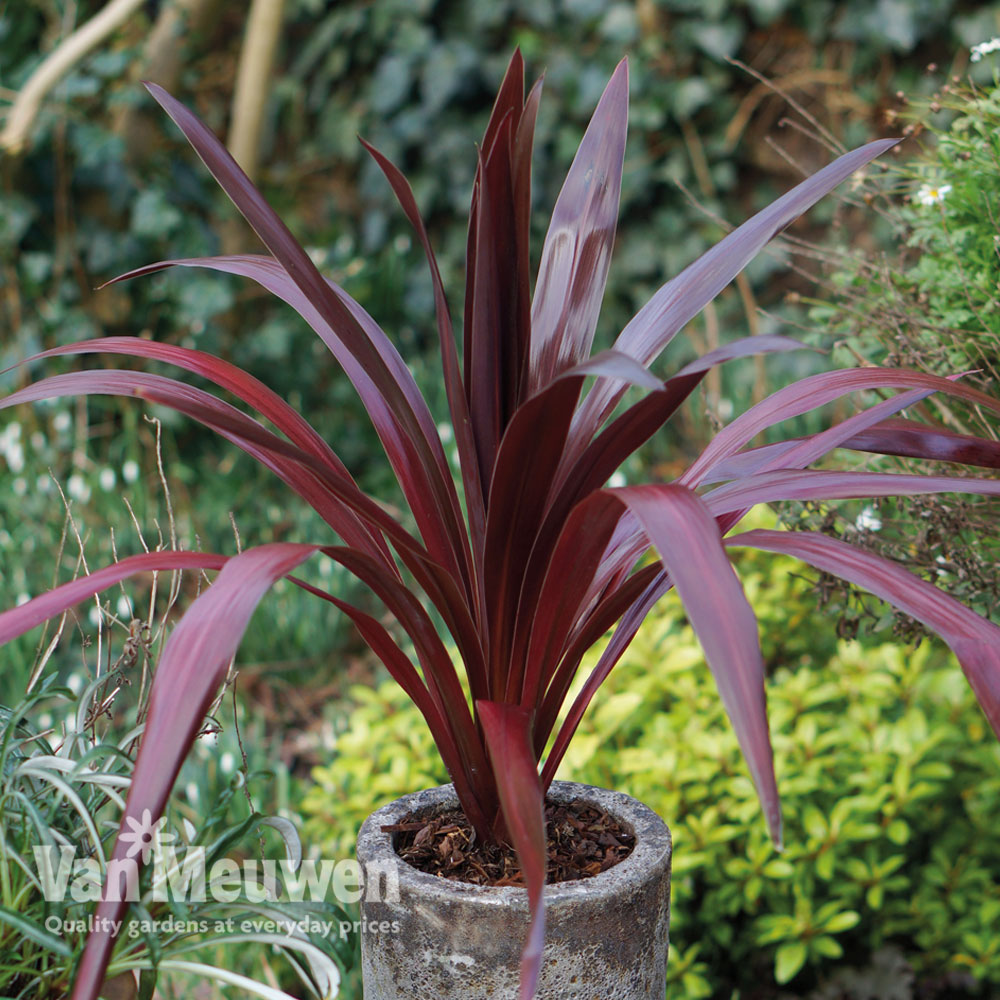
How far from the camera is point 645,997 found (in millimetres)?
931

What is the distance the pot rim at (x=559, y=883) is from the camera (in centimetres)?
85

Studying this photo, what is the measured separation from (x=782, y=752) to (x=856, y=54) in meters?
2.76

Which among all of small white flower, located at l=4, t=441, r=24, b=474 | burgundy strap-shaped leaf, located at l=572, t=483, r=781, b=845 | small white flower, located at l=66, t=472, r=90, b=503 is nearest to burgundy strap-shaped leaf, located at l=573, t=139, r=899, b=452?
burgundy strap-shaped leaf, located at l=572, t=483, r=781, b=845

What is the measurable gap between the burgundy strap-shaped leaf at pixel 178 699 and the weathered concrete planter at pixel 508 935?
0.31 meters

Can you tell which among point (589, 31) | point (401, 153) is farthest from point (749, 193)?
point (401, 153)

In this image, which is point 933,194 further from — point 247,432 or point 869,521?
point 247,432

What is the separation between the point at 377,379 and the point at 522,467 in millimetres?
182

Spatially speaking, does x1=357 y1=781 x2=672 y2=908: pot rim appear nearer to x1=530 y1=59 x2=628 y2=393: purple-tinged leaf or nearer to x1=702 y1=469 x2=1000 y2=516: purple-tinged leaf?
x1=702 y1=469 x2=1000 y2=516: purple-tinged leaf

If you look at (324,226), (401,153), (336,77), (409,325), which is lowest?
(409,325)

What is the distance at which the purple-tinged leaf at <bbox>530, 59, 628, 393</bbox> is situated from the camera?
3.34ft

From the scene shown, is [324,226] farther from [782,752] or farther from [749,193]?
[782,752]

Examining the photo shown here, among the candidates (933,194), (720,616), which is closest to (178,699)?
(720,616)

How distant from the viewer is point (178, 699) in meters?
0.63

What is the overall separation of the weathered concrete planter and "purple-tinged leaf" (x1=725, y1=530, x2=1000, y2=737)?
328 mm
